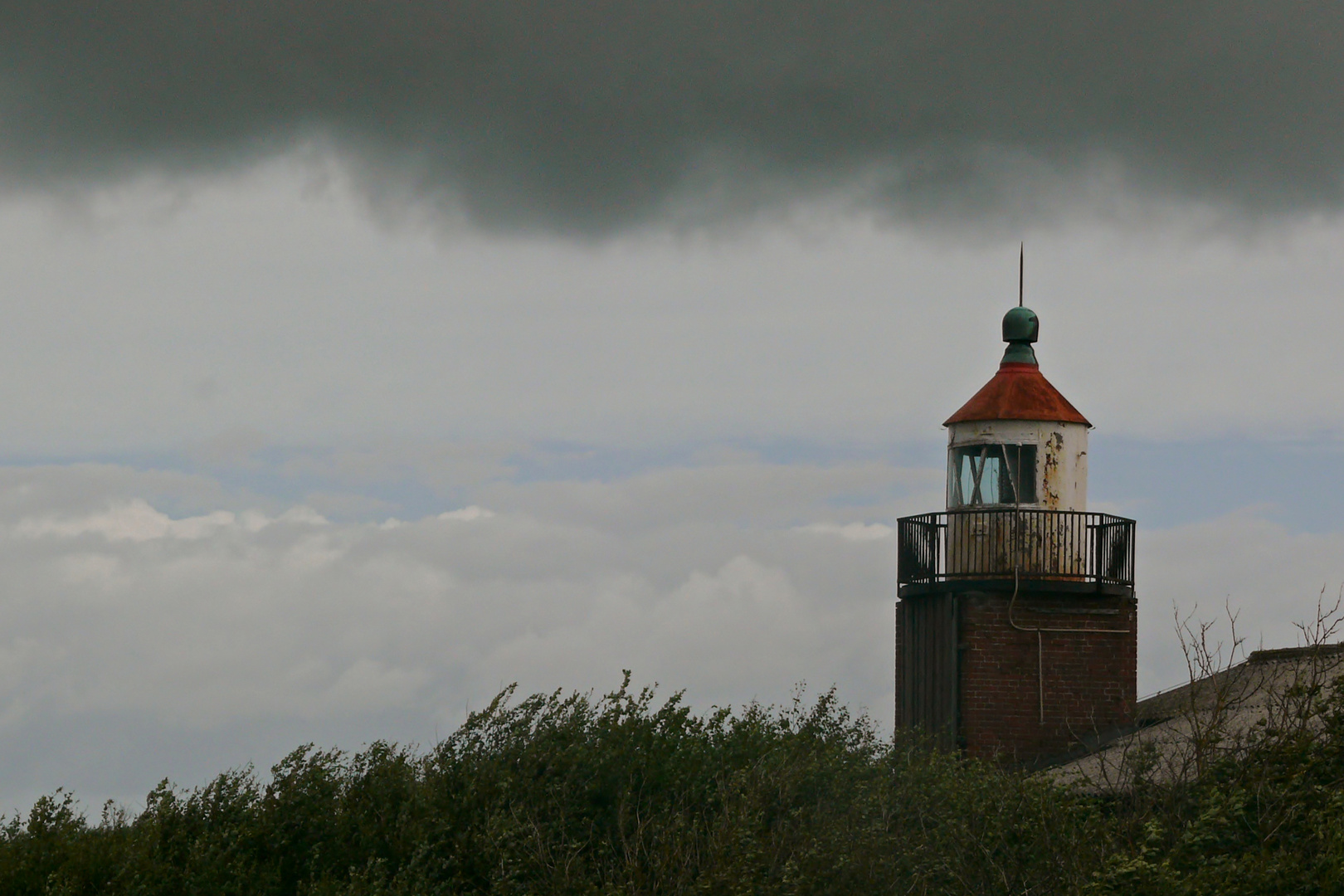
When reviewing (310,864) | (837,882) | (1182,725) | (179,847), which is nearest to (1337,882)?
(837,882)

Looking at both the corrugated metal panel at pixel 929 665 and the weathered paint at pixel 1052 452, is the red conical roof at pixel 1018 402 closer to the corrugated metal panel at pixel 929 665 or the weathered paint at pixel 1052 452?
the weathered paint at pixel 1052 452

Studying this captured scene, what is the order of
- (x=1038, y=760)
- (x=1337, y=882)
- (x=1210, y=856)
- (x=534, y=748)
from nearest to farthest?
1. (x=1337, y=882)
2. (x=1210, y=856)
3. (x=534, y=748)
4. (x=1038, y=760)

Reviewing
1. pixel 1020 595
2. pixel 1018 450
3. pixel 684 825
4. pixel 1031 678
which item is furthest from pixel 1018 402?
pixel 684 825

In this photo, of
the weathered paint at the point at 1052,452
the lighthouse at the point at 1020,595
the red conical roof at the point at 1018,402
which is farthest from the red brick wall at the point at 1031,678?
the red conical roof at the point at 1018,402

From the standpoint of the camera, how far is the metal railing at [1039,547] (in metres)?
23.0

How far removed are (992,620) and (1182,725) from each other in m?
2.68

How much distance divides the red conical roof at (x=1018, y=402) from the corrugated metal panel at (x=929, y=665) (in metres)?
2.48

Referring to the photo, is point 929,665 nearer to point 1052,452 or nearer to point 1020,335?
point 1052,452

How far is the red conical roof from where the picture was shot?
2341cm

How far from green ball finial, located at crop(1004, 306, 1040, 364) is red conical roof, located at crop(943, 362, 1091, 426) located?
0.11 m

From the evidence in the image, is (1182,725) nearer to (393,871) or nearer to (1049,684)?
(1049,684)

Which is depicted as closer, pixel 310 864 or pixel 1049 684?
pixel 310 864

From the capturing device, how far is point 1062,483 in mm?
23344

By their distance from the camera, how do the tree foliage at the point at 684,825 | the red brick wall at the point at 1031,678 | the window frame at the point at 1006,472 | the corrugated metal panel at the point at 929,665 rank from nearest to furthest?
1. the tree foliage at the point at 684,825
2. the red brick wall at the point at 1031,678
3. the corrugated metal panel at the point at 929,665
4. the window frame at the point at 1006,472
